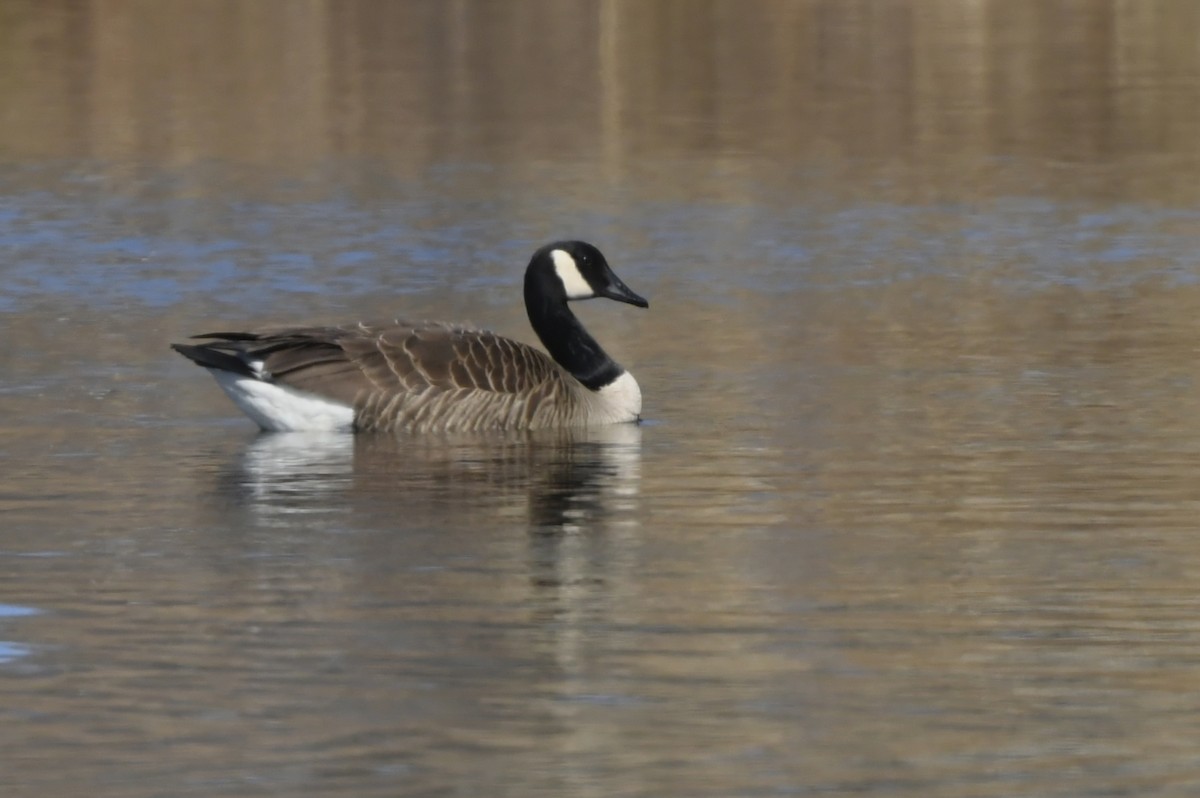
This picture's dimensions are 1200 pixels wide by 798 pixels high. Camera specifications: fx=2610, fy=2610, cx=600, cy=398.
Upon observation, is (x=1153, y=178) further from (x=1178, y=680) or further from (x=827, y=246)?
(x=1178, y=680)

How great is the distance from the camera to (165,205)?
2125 centimetres

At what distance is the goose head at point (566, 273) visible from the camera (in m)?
13.6

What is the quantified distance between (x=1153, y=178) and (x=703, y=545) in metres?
14.0

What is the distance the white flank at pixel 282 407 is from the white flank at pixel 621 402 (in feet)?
4.10

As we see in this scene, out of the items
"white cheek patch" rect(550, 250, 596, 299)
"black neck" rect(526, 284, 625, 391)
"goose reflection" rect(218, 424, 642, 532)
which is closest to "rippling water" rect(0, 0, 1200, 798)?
"goose reflection" rect(218, 424, 642, 532)

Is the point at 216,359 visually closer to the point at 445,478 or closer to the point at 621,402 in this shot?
the point at 445,478

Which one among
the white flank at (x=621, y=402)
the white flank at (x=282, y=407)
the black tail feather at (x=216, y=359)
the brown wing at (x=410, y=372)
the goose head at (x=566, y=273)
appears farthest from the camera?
the goose head at (x=566, y=273)

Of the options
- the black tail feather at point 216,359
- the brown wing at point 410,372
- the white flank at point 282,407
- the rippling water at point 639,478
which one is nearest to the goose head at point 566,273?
the rippling water at point 639,478

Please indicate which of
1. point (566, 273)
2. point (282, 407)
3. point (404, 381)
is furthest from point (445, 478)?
point (566, 273)

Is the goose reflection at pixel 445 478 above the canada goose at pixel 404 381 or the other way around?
the other way around

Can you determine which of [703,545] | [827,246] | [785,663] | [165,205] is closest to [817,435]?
[703,545]

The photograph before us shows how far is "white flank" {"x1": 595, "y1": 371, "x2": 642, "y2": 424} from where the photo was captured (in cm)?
1272

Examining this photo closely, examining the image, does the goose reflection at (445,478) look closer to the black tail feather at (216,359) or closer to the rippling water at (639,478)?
the rippling water at (639,478)

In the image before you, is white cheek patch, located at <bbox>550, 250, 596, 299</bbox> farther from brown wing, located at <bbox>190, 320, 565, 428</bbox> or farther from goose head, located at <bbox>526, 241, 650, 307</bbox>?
brown wing, located at <bbox>190, 320, 565, 428</bbox>
